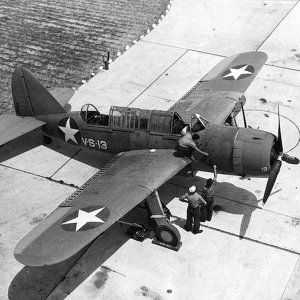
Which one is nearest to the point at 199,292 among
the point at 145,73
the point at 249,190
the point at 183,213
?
the point at 183,213

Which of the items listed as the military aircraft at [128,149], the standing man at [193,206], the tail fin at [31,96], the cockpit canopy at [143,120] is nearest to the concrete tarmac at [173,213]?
the standing man at [193,206]

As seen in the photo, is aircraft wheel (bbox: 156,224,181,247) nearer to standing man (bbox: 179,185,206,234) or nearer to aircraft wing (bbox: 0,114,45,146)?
standing man (bbox: 179,185,206,234)

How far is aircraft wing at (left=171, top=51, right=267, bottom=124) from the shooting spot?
13.8 m

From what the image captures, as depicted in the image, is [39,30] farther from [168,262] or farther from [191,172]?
[168,262]

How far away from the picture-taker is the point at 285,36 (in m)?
20.0

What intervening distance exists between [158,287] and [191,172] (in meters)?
3.03

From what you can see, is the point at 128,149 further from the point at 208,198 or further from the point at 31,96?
the point at 31,96

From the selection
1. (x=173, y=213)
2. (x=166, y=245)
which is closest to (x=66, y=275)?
(x=166, y=245)

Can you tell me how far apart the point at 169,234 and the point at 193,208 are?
755mm

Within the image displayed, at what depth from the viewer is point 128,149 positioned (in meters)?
12.8

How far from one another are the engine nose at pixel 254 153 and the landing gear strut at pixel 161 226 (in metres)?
1.94

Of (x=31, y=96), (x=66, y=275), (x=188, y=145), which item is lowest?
(x=66, y=275)

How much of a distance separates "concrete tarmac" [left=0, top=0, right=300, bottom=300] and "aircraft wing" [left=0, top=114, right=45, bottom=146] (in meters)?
0.90

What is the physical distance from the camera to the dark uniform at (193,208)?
11070 mm
